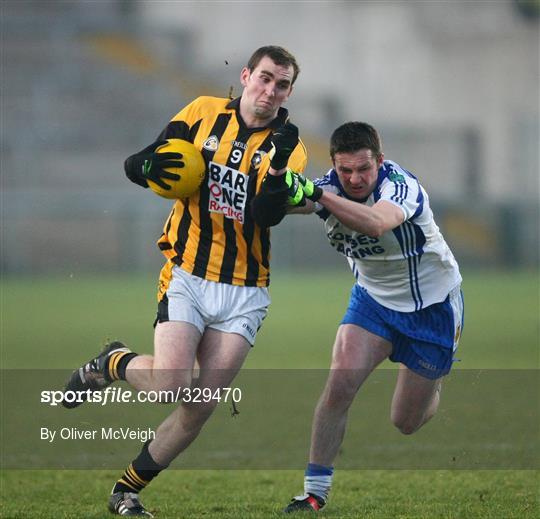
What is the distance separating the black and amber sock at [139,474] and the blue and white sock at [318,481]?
708 mm

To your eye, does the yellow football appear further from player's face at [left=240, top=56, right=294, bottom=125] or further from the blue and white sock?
the blue and white sock

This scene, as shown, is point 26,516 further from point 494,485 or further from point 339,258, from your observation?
point 339,258

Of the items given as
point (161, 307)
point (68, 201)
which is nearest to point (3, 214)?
point (68, 201)

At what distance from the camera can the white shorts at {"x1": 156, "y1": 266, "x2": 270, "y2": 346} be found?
5012 mm

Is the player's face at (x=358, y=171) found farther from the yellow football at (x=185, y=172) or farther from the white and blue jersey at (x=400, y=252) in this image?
the yellow football at (x=185, y=172)

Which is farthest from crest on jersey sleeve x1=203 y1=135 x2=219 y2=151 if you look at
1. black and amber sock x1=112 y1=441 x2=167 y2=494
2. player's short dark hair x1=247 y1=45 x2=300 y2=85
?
black and amber sock x1=112 y1=441 x2=167 y2=494

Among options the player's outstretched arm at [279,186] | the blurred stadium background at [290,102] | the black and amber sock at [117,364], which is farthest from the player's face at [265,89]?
the blurred stadium background at [290,102]

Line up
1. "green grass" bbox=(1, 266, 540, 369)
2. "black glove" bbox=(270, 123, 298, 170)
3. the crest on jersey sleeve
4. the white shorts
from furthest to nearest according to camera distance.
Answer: "green grass" bbox=(1, 266, 540, 369) → the crest on jersey sleeve → the white shorts → "black glove" bbox=(270, 123, 298, 170)

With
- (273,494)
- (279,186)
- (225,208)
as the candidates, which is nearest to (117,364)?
(225,208)

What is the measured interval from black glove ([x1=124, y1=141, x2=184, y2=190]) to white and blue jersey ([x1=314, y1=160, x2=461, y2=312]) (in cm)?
71

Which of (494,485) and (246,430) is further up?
(246,430)

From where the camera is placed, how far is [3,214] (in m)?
21.7

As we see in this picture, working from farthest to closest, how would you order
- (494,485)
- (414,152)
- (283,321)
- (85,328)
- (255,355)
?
1. (414,152)
2. (283,321)
3. (85,328)
4. (255,355)
5. (494,485)

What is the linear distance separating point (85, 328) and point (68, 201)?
910cm
